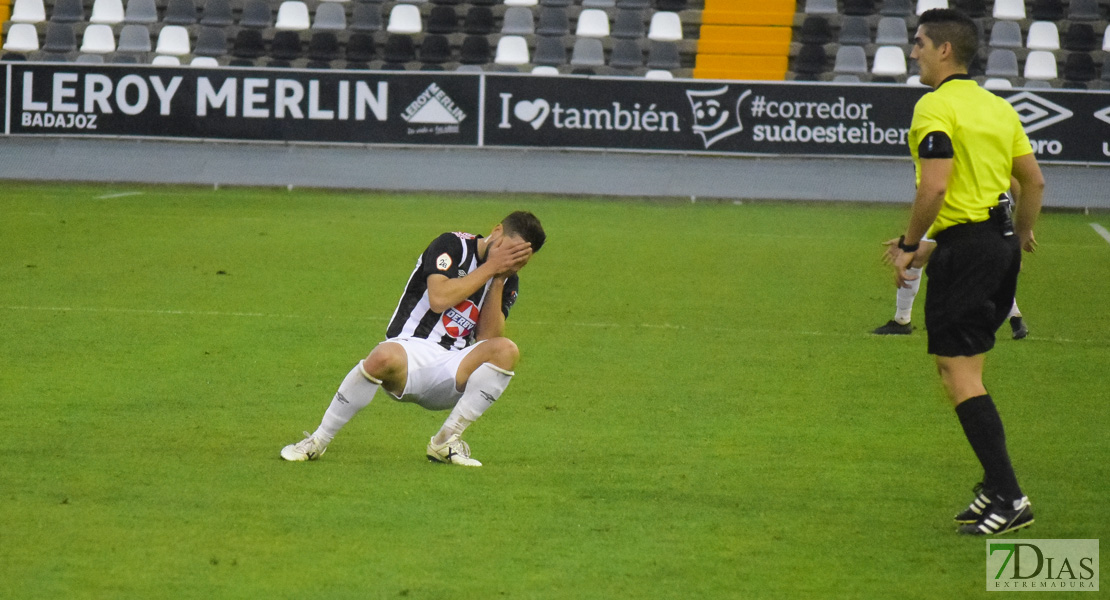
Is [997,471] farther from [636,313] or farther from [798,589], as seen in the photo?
[636,313]

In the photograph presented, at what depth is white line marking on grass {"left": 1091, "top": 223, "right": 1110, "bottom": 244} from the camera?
15961mm

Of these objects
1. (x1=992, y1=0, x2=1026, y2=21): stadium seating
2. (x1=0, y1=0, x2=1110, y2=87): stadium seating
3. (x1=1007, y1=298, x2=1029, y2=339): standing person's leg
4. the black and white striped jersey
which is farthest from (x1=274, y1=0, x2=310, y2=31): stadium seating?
the black and white striped jersey

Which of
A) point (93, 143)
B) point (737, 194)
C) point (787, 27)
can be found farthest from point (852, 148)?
point (93, 143)

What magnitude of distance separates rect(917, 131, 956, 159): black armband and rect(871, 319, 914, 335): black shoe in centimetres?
505

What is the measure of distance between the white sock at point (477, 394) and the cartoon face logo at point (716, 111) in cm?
1318

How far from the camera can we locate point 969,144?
5125 mm

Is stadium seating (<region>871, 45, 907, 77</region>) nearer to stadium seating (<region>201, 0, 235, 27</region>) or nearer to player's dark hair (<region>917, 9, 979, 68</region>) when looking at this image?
stadium seating (<region>201, 0, 235, 27</region>)

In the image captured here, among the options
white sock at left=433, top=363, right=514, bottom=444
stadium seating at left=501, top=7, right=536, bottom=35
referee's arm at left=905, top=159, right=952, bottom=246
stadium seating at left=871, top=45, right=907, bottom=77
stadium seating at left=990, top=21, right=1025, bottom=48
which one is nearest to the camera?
referee's arm at left=905, top=159, right=952, bottom=246

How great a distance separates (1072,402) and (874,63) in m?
14.7

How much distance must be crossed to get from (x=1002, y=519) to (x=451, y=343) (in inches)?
94.7

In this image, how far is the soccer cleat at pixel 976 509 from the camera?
5.15m

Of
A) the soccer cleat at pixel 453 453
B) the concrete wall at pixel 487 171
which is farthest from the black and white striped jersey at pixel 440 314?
the concrete wall at pixel 487 171

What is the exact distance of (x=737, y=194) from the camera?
18.9m

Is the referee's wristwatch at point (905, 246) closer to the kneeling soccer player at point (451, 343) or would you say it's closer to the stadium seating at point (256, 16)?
the kneeling soccer player at point (451, 343)
